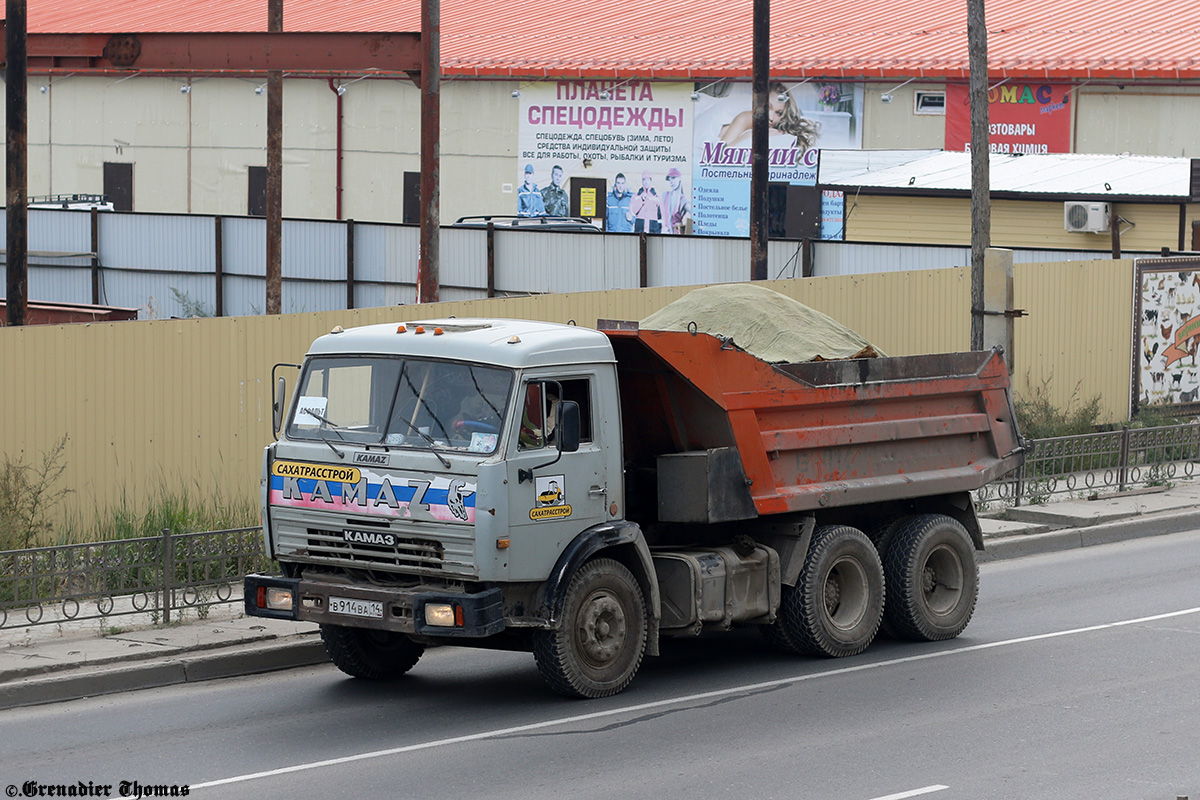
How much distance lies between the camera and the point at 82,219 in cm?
3444

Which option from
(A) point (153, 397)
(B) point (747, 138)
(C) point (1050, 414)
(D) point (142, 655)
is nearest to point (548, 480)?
(D) point (142, 655)

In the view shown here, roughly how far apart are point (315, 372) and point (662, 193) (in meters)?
32.1

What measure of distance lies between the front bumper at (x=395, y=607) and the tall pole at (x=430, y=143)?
31.2 feet

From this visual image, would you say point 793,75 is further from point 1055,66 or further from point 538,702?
point 538,702

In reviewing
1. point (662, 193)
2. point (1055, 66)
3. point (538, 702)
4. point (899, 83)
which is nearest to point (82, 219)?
point (662, 193)

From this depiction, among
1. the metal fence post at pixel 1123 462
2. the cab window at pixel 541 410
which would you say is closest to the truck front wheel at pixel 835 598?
the cab window at pixel 541 410

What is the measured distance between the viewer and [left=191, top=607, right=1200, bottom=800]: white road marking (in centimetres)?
845

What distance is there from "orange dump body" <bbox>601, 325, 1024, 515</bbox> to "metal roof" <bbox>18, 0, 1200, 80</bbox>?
25454 mm

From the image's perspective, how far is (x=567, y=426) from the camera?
376 inches

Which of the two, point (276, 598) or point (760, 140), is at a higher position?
point (760, 140)

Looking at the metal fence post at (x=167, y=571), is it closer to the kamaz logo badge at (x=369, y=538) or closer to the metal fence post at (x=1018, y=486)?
the kamaz logo badge at (x=369, y=538)

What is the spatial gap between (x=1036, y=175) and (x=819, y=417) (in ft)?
67.2

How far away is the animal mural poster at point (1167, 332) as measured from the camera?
23.8m

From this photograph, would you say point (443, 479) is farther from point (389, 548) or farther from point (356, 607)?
point (356, 607)
